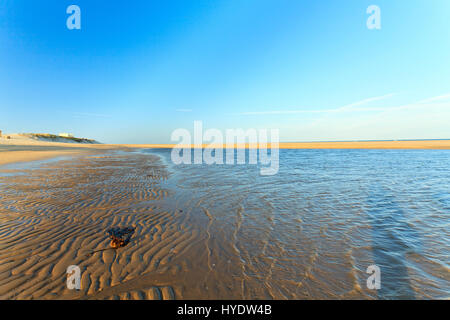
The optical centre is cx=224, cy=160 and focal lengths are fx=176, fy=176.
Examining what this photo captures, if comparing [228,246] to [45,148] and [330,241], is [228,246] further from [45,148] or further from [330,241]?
[45,148]

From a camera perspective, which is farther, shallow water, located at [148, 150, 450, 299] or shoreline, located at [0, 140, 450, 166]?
shoreline, located at [0, 140, 450, 166]

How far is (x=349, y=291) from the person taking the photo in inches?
116

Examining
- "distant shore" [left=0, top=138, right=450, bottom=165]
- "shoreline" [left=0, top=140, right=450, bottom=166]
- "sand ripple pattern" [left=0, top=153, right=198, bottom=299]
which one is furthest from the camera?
"distant shore" [left=0, top=138, right=450, bottom=165]

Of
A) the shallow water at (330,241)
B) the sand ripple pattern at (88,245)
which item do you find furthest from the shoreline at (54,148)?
the shallow water at (330,241)

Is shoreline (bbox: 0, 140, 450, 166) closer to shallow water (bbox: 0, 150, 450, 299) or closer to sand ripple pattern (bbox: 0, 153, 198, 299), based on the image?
sand ripple pattern (bbox: 0, 153, 198, 299)

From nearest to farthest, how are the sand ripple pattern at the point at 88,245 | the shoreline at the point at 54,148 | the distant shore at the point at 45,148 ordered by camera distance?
the sand ripple pattern at the point at 88,245, the shoreline at the point at 54,148, the distant shore at the point at 45,148

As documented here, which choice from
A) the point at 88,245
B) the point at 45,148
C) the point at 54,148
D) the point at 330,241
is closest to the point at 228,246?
the point at 330,241

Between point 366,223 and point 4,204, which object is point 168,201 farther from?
point 366,223

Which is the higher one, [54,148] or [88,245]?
[54,148]

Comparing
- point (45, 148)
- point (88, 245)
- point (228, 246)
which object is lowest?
point (228, 246)

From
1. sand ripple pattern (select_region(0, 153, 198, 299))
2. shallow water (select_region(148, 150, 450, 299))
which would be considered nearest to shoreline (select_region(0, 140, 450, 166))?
sand ripple pattern (select_region(0, 153, 198, 299))

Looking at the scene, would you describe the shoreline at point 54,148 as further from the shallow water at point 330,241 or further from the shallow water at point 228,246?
the shallow water at point 330,241

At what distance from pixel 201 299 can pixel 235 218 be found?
332cm
